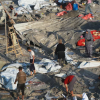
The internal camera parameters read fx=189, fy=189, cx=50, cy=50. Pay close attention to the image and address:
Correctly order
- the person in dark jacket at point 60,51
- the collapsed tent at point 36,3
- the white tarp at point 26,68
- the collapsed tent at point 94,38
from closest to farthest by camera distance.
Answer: the white tarp at point 26,68
the person in dark jacket at point 60,51
the collapsed tent at point 94,38
the collapsed tent at point 36,3

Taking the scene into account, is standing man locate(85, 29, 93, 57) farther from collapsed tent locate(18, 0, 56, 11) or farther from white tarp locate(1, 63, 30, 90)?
collapsed tent locate(18, 0, 56, 11)

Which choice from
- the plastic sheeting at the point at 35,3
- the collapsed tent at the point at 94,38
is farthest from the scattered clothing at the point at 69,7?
the collapsed tent at the point at 94,38

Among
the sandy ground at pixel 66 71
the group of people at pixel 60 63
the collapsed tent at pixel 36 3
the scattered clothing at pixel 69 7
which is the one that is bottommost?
the sandy ground at pixel 66 71

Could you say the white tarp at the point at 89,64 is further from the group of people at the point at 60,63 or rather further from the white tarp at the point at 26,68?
the white tarp at the point at 26,68

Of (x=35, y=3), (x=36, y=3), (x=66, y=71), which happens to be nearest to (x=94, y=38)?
(x=66, y=71)

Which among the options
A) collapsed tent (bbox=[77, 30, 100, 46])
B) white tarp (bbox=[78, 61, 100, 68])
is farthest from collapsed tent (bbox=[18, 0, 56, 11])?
white tarp (bbox=[78, 61, 100, 68])

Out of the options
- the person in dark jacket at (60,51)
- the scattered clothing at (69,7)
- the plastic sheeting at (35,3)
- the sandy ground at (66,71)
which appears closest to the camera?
the sandy ground at (66,71)

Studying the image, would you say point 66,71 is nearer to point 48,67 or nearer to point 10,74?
point 48,67

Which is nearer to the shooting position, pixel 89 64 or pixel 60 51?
pixel 60 51

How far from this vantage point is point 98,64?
341 inches

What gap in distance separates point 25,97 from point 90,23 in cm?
775

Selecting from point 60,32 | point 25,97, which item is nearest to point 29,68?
point 25,97

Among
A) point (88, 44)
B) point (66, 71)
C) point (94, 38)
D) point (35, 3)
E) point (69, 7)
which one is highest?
point (35, 3)

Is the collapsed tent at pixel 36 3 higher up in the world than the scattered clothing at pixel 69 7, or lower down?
higher up
